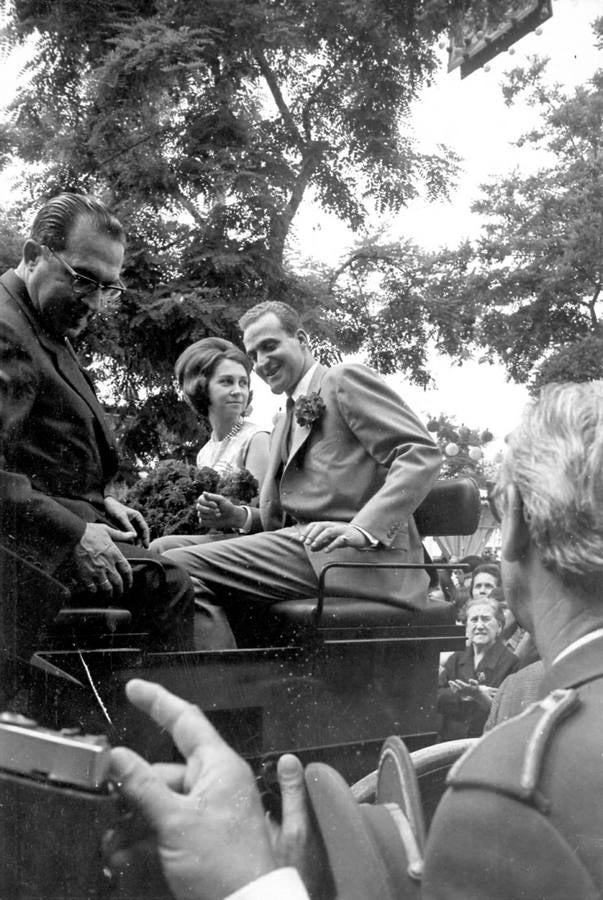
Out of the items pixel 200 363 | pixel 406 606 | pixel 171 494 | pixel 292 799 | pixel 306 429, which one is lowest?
pixel 406 606

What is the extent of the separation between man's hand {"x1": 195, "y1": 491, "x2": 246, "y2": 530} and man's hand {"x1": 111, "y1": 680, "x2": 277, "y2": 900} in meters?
1.46

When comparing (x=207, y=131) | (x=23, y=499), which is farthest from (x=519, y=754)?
(x=207, y=131)

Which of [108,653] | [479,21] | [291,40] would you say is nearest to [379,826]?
[108,653]

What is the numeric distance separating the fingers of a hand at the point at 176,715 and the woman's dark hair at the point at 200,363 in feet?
6.77

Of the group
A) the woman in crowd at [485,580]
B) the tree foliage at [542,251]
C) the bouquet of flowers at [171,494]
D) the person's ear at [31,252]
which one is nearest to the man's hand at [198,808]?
the tree foliage at [542,251]

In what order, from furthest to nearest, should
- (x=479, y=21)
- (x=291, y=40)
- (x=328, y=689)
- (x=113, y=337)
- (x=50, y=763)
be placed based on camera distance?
(x=113, y=337)
(x=291, y=40)
(x=328, y=689)
(x=479, y=21)
(x=50, y=763)

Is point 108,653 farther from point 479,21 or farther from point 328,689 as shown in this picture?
point 479,21

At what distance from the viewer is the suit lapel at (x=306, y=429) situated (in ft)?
7.39

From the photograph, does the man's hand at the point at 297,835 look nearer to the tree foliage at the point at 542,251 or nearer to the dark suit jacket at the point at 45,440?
the dark suit jacket at the point at 45,440

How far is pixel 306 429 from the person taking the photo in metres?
2.25

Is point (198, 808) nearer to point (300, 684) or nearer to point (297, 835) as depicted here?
point (297, 835)

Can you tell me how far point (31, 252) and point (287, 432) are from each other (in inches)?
34.8

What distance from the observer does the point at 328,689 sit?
5.60 feet

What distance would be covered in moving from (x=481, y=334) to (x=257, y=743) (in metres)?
0.81
